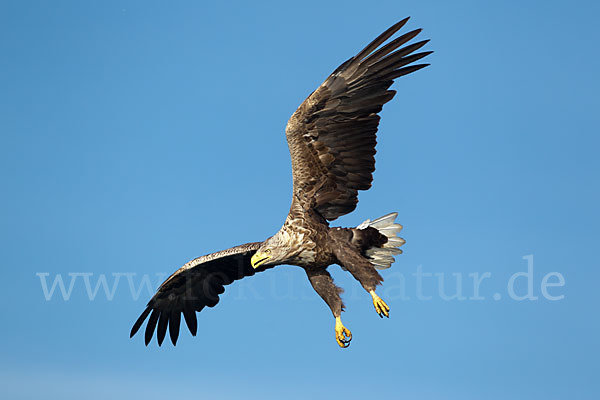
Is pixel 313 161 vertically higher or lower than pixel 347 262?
higher

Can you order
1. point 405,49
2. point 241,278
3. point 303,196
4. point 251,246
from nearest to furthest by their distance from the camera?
point 405,49, point 303,196, point 251,246, point 241,278

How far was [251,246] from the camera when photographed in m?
12.2

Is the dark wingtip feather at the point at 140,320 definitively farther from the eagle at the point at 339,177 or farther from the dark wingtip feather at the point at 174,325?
the eagle at the point at 339,177

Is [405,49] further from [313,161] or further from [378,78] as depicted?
[313,161]

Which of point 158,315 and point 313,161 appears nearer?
point 313,161

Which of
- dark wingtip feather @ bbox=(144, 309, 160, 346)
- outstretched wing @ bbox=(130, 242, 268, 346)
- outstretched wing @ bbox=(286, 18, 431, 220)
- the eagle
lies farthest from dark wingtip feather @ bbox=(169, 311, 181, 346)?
outstretched wing @ bbox=(286, 18, 431, 220)

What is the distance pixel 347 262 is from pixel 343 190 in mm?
941

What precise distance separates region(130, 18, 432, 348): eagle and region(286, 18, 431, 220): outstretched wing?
1cm

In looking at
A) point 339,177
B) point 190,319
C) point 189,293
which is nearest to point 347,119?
point 339,177

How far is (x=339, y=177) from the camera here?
1136 centimetres

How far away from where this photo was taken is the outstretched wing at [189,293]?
13.5 meters

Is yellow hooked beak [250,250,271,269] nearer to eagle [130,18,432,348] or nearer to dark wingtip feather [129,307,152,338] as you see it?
eagle [130,18,432,348]

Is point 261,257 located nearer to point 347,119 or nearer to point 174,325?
point 347,119

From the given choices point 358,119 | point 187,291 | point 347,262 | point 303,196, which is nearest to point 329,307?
point 347,262
